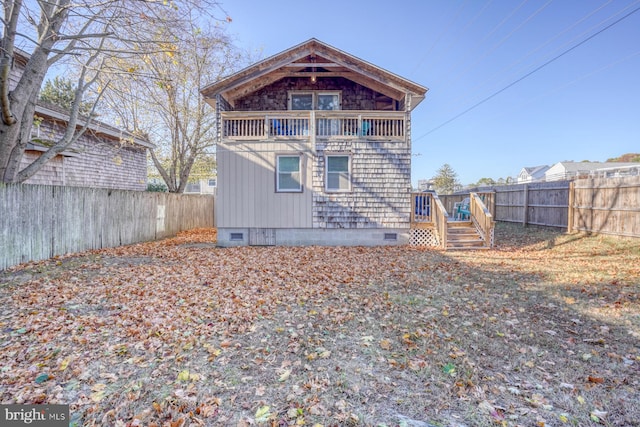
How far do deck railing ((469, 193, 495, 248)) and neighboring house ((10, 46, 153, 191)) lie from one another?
485 inches

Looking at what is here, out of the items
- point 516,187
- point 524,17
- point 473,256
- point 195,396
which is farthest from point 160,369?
point 524,17

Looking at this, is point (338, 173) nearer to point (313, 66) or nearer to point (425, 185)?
point (313, 66)

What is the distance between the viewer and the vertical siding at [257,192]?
10.3 m

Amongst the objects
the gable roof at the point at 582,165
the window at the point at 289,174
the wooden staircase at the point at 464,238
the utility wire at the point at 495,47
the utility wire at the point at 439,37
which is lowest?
the wooden staircase at the point at 464,238

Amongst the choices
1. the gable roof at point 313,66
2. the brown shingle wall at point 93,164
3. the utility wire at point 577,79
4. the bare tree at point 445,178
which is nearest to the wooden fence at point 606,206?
the utility wire at point 577,79

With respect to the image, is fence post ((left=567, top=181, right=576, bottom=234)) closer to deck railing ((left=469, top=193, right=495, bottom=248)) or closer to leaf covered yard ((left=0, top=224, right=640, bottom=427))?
deck railing ((left=469, top=193, right=495, bottom=248))

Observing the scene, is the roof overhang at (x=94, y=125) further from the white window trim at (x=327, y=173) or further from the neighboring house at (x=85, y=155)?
the white window trim at (x=327, y=173)

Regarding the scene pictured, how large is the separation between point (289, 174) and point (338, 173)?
167 cm

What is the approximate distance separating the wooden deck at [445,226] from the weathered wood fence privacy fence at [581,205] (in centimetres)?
214

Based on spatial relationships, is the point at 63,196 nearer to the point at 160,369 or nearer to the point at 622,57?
the point at 160,369

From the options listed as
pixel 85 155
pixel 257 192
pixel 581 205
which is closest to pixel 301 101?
pixel 257 192

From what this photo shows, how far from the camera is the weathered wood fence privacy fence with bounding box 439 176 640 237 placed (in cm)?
884

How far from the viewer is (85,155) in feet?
40.7

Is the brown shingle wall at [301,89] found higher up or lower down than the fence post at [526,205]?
higher up
